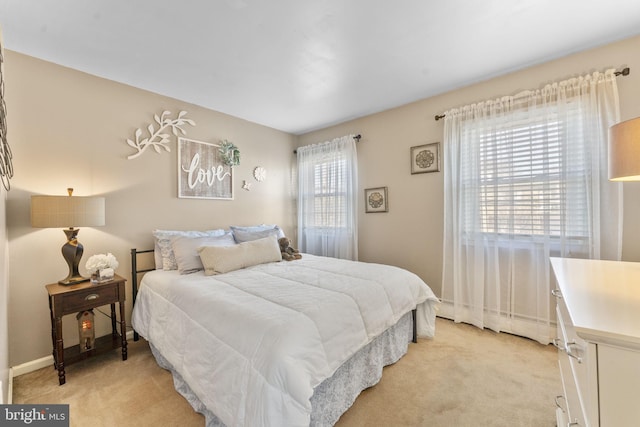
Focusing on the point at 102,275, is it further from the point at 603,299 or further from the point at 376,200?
the point at 603,299

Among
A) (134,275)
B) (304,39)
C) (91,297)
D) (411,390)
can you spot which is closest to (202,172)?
(134,275)

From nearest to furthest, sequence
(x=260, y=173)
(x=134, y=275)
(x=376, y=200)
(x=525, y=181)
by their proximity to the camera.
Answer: (x=525, y=181)
(x=134, y=275)
(x=376, y=200)
(x=260, y=173)

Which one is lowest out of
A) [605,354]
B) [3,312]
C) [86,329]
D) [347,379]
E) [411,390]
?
[411,390]

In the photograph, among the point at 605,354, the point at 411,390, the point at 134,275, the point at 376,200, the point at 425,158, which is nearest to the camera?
the point at 605,354

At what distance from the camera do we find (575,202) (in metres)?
2.24

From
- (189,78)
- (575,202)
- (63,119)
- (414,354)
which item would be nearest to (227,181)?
(189,78)

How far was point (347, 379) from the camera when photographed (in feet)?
5.43

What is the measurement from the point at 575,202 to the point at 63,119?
14.7ft

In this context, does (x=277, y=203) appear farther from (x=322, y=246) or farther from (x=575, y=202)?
(x=575, y=202)

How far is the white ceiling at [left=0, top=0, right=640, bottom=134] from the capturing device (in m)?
1.71

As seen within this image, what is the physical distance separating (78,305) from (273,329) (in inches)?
69.8

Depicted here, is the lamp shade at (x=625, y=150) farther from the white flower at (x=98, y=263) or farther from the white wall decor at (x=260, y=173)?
the white wall decor at (x=260, y=173)

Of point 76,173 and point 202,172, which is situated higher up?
point 202,172

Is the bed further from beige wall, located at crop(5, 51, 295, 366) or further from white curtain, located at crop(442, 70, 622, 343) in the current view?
white curtain, located at crop(442, 70, 622, 343)
